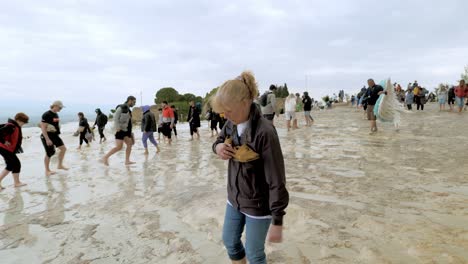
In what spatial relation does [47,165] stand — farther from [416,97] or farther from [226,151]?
[416,97]

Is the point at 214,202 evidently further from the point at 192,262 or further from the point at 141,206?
the point at 192,262

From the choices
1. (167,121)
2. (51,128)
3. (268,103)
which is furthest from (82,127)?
(268,103)

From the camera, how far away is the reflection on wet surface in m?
3.32

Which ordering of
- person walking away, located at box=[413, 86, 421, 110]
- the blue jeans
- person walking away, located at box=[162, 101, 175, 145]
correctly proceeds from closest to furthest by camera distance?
the blue jeans, person walking away, located at box=[162, 101, 175, 145], person walking away, located at box=[413, 86, 421, 110]

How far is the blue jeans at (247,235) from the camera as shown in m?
2.17

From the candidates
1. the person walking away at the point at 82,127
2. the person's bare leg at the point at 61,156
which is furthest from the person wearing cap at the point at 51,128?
the person walking away at the point at 82,127

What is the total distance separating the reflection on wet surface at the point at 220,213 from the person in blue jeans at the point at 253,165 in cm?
116

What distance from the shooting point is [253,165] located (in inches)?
83.9

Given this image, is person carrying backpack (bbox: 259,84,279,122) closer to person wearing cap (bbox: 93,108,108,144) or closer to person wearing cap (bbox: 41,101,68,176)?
person wearing cap (bbox: 41,101,68,176)

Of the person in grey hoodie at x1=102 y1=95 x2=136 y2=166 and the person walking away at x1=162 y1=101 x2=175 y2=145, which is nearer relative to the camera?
the person in grey hoodie at x1=102 y1=95 x2=136 y2=166

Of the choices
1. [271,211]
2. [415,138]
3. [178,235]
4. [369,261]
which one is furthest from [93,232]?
[415,138]

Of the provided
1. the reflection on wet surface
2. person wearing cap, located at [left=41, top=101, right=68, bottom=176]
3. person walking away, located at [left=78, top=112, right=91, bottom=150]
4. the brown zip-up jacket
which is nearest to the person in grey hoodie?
the reflection on wet surface

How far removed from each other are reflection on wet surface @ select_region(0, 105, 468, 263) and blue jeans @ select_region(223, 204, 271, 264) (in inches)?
36.6

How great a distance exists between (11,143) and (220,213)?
16.3 ft
